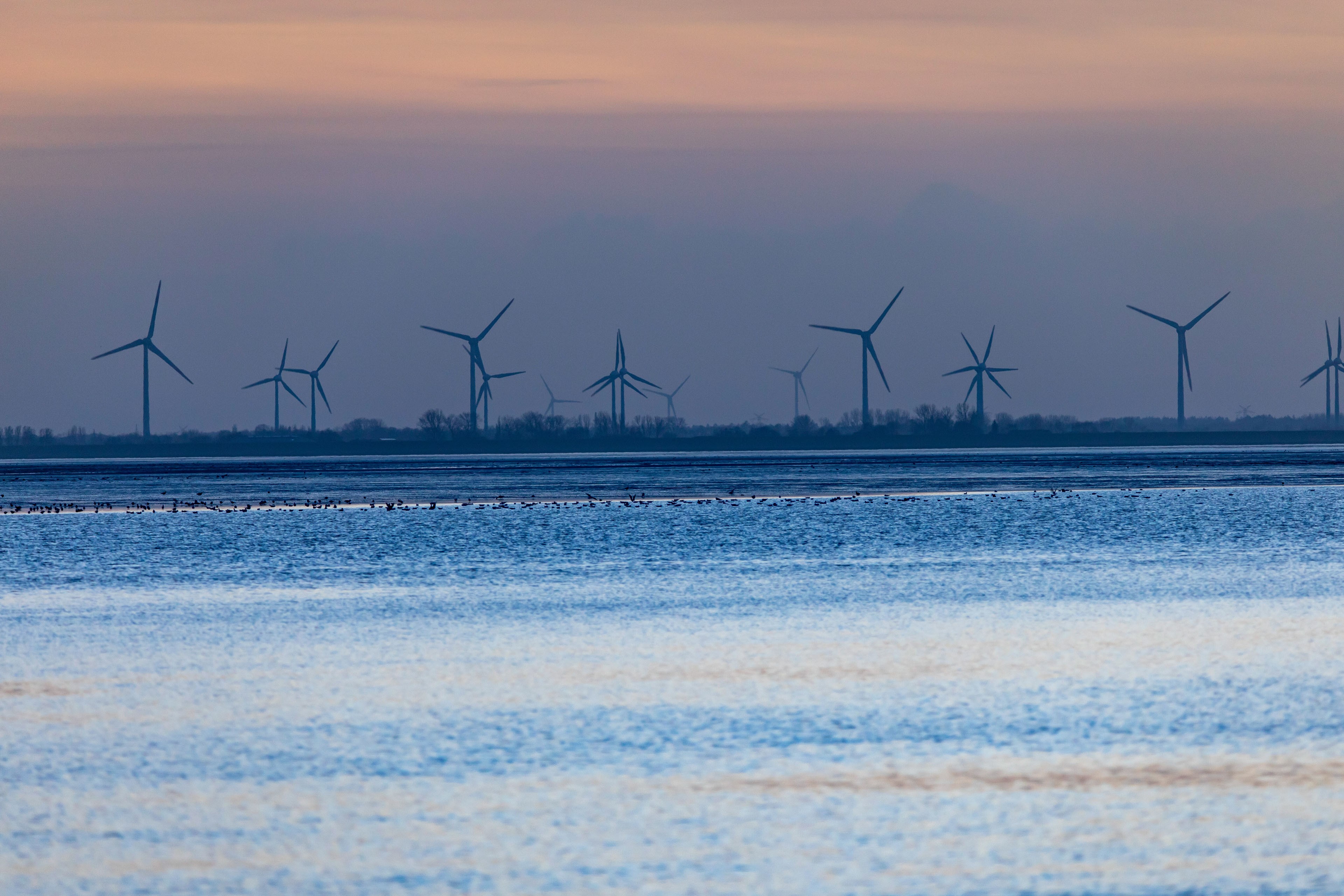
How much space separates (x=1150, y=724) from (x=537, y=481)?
7708 cm

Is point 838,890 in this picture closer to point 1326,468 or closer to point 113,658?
point 113,658

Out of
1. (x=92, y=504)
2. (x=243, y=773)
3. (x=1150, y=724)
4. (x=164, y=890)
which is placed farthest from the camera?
(x=92, y=504)

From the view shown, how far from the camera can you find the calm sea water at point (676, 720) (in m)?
11.1

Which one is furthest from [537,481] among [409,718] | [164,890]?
[164,890]

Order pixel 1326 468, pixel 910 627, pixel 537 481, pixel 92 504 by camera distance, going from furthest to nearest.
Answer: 1. pixel 1326 468
2. pixel 537 481
3. pixel 92 504
4. pixel 910 627

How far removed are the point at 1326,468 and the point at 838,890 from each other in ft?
347

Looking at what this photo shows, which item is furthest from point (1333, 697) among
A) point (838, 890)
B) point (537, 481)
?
point (537, 481)

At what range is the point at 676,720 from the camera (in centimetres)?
1616

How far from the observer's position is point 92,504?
2628 inches

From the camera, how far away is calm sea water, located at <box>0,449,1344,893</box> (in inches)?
437

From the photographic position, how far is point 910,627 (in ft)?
76.6

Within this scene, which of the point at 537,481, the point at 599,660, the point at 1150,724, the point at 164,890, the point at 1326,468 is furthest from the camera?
the point at 1326,468

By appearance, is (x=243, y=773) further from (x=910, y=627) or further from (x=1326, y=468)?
(x=1326, y=468)

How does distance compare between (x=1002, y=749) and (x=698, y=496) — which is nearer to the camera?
(x=1002, y=749)
